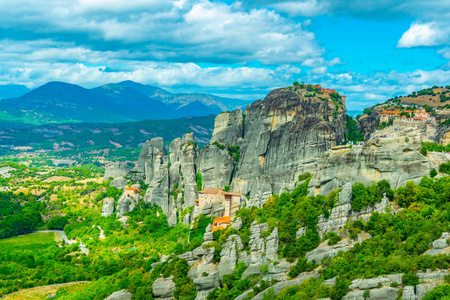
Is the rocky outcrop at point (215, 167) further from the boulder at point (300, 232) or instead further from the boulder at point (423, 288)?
the boulder at point (423, 288)

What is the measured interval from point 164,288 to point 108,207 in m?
55.3

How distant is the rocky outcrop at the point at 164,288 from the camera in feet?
211

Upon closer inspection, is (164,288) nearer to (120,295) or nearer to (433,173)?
(120,295)

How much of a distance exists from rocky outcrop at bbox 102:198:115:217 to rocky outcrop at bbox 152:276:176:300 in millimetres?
52911

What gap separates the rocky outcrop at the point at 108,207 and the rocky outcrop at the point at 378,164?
67.4 m

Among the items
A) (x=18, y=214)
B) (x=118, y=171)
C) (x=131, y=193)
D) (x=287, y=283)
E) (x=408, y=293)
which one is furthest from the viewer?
(x=118, y=171)

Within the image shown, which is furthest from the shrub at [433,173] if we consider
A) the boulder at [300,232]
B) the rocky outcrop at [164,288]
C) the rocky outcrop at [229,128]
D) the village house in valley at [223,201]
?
the rocky outcrop at [229,128]

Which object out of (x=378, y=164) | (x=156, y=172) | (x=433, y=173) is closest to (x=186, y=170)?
(x=156, y=172)

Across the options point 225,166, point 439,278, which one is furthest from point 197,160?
Answer: point 439,278

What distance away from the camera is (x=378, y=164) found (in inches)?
2227

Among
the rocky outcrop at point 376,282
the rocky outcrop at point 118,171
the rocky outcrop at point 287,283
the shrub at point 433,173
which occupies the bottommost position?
the rocky outcrop at point 287,283

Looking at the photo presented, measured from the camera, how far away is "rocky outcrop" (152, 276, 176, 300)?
211ft

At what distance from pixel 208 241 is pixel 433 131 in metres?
41.7

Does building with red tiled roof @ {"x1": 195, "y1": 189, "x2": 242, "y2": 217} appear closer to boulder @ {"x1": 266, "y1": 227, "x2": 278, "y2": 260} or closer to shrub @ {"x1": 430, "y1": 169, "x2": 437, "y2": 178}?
boulder @ {"x1": 266, "y1": 227, "x2": 278, "y2": 260}
